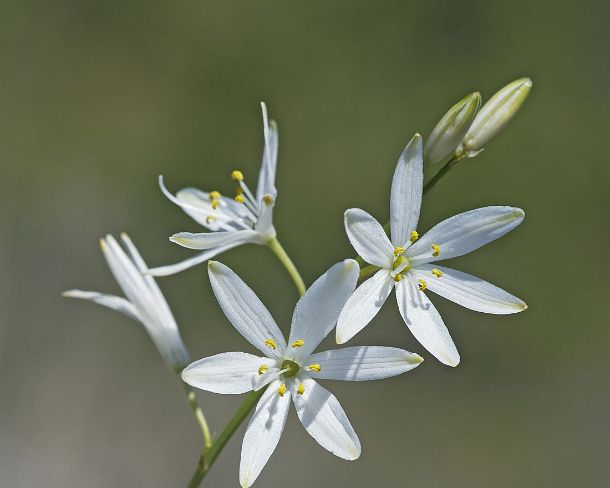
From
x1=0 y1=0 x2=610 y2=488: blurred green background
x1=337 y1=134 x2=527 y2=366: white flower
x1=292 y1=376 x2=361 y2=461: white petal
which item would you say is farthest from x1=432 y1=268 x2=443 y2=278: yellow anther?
x1=0 y1=0 x2=610 y2=488: blurred green background

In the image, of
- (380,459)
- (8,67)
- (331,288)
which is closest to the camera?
(331,288)

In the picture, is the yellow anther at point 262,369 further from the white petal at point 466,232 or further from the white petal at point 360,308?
the white petal at point 466,232

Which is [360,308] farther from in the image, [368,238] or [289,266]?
[289,266]

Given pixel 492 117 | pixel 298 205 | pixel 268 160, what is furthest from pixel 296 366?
pixel 298 205

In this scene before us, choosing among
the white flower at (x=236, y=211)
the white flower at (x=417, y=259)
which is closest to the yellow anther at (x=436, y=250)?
the white flower at (x=417, y=259)

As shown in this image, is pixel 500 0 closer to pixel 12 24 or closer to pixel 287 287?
pixel 287 287

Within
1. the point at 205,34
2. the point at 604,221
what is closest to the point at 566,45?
the point at 604,221
